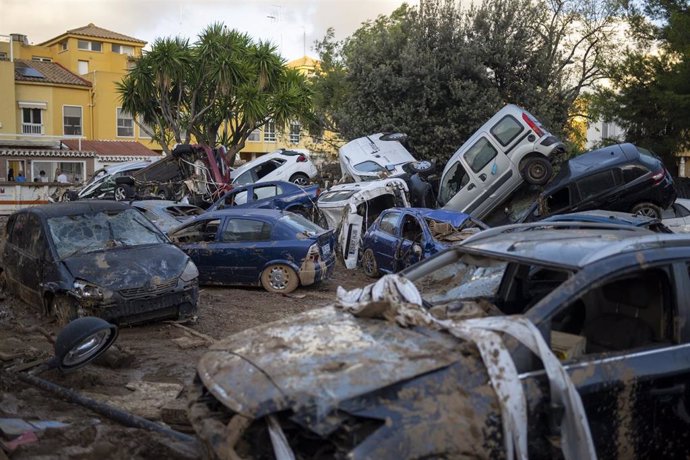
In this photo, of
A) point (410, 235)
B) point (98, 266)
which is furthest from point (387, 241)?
point (98, 266)

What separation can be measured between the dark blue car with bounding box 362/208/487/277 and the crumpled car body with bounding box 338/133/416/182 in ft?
13.4

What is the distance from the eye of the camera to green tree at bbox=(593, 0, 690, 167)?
69.5 ft

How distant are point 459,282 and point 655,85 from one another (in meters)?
20.5

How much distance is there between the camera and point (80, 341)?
5254 mm

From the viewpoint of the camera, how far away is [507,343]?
11.3ft

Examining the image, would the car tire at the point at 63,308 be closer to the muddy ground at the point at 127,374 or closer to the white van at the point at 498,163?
the muddy ground at the point at 127,374

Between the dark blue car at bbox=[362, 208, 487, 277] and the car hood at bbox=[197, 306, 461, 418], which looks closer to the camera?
the car hood at bbox=[197, 306, 461, 418]

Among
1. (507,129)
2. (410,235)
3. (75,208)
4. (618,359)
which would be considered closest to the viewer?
(618,359)

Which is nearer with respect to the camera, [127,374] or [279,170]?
[127,374]

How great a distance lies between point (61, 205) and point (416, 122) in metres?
14.2

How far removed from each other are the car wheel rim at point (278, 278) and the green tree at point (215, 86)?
18.2 metres

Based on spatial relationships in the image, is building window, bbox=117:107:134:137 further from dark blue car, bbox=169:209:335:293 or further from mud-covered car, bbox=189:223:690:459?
mud-covered car, bbox=189:223:690:459

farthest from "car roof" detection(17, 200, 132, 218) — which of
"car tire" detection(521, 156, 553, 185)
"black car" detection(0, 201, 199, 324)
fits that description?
"car tire" detection(521, 156, 553, 185)

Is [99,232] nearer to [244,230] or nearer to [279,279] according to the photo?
[244,230]
